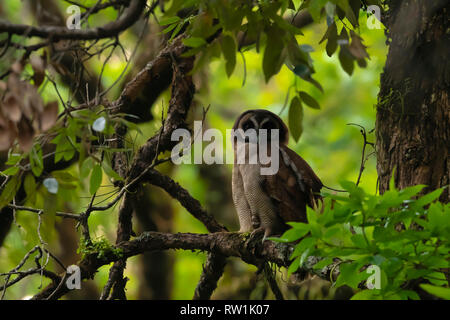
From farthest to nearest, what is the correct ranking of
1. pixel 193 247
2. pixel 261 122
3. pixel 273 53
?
pixel 261 122 → pixel 193 247 → pixel 273 53

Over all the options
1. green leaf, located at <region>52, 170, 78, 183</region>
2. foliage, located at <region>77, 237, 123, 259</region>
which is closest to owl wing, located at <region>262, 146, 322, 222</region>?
foliage, located at <region>77, 237, 123, 259</region>

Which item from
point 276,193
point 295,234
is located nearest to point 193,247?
point 276,193

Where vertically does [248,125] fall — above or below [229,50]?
above

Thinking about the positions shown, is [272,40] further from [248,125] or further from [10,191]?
[248,125]

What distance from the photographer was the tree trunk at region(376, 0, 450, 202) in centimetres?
284

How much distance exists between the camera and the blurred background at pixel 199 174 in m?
4.80

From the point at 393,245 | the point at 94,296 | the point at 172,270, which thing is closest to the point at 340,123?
the point at 172,270

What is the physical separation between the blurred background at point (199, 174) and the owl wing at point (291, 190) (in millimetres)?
276

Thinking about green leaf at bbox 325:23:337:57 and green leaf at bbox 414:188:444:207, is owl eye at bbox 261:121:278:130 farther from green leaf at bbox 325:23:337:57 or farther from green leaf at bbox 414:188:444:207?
green leaf at bbox 414:188:444:207

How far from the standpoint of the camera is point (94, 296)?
6.10 metres

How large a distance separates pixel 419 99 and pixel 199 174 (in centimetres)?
522

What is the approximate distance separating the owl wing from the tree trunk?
0.76 meters

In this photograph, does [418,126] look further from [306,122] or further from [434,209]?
[306,122]

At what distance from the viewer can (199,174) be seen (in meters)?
7.89
